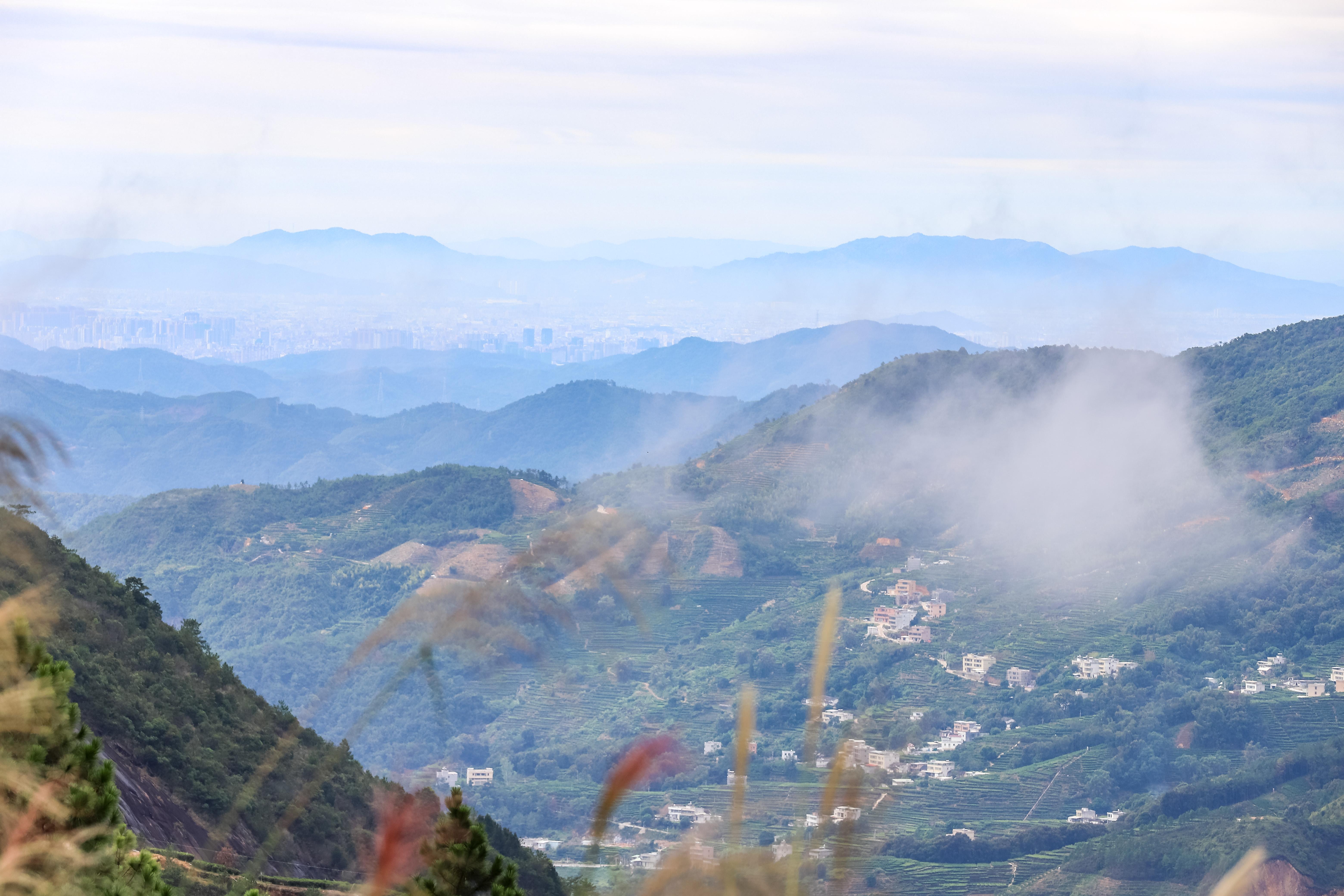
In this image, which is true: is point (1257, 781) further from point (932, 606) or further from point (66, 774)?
point (66, 774)

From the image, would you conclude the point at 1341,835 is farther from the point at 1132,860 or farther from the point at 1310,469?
the point at 1310,469

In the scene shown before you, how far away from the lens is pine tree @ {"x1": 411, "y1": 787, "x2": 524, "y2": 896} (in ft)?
26.9

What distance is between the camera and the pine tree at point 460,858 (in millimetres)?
8203

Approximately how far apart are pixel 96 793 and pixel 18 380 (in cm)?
14796

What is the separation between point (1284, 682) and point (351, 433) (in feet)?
460

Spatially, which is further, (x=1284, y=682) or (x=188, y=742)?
(x=1284, y=682)

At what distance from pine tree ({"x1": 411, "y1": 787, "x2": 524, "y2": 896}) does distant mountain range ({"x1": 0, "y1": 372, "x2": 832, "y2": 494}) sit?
409ft

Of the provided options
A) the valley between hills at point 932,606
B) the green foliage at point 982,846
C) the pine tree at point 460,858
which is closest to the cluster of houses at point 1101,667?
the valley between hills at point 932,606

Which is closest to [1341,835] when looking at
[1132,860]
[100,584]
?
[1132,860]

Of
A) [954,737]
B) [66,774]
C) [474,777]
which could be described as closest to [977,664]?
[954,737]

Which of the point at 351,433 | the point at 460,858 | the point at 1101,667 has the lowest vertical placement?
the point at 1101,667

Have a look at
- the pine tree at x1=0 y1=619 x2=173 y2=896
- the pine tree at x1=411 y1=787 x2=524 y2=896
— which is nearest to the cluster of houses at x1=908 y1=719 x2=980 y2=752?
the pine tree at x1=411 y1=787 x2=524 y2=896

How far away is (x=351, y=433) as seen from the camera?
182m

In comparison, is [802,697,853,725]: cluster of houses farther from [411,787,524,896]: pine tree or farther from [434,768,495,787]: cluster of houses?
[411,787,524,896]: pine tree
